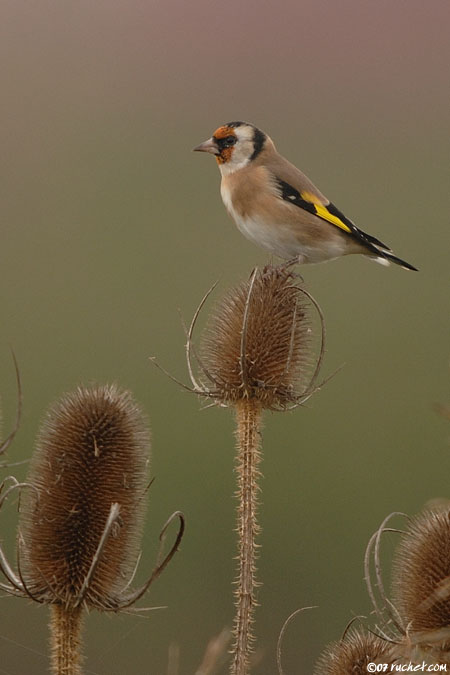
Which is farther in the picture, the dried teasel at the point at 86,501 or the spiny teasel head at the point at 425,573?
the dried teasel at the point at 86,501

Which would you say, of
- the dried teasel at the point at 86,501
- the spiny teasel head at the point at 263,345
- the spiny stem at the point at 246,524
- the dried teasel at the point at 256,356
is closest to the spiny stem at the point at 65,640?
the dried teasel at the point at 86,501

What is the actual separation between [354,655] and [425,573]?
1.14 ft

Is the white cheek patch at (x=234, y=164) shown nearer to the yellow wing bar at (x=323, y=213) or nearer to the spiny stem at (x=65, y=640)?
the yellow wing bar at (x=323, y=213)

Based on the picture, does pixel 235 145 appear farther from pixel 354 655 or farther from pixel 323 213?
pixel 354 655

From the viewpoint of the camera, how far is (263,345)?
210 inches

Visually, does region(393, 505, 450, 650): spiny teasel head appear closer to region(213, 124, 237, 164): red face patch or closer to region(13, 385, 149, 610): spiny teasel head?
region(13, 385, 149, 610): spiny teasel head

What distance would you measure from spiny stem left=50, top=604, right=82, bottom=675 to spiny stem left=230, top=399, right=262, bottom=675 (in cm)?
52

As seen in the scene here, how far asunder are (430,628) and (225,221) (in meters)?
13.6

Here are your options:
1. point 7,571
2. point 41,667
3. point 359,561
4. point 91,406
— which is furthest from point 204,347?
point 359,561

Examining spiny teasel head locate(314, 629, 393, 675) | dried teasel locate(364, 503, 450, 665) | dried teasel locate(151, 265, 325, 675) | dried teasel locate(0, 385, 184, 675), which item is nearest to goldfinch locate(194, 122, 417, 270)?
dried teasel locate(151, 265, 325, 675)

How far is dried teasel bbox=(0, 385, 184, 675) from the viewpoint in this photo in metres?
4.61

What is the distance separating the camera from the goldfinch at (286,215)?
7160 millimetres

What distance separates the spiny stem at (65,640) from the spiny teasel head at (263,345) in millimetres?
1131

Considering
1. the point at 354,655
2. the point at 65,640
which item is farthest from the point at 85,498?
the point at 354,655
